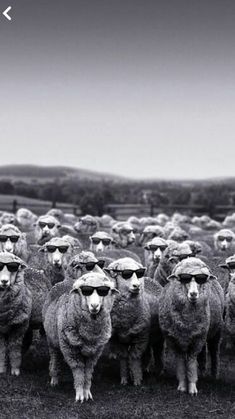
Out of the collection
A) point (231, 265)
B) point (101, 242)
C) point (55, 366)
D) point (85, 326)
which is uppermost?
point (231, 265)

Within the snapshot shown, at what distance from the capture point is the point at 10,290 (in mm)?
7988

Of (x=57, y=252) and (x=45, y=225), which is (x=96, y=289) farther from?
(x=45, y=225)

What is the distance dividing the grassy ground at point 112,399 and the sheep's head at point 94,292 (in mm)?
1083

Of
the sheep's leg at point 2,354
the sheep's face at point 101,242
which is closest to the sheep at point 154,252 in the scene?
the sheep's face at point 101,242

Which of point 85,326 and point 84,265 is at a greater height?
point 84,265

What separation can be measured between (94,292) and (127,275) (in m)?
1.08

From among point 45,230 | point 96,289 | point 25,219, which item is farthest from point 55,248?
point 25,219

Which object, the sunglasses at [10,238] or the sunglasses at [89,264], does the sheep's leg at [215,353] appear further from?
the sunglasses at [10,238]

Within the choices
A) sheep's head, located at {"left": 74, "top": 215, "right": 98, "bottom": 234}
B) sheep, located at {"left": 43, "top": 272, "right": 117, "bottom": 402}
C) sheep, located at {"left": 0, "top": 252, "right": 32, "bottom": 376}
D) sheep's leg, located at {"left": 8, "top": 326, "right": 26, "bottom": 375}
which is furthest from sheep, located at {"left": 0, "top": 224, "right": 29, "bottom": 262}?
sheep's head, located at {"left": 74, "top": 215, "right": 98, "bottom": 234}

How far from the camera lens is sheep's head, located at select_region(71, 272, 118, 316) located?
6.72m

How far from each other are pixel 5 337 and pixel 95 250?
558cm

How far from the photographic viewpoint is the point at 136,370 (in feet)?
25.6

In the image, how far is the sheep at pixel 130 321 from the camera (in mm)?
7750

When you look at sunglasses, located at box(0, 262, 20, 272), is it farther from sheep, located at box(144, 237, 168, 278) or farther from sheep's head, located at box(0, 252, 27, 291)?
sheep, located at box(144, 237, 168, 278)
